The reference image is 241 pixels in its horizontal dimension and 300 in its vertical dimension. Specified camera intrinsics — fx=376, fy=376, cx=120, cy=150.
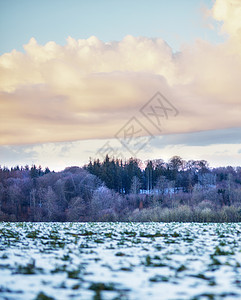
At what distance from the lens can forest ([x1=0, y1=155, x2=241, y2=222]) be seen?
3316 centimetres

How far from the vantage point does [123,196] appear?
8369 centimetres

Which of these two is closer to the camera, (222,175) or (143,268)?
(143,268)

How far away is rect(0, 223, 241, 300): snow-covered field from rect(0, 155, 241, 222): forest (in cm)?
1865

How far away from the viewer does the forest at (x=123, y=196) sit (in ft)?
109

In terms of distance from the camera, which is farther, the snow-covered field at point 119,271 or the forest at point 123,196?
the forest at point 123,196

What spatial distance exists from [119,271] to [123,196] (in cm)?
7591

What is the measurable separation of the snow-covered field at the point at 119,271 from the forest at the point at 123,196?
1865 cm

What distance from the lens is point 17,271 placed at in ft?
26.4

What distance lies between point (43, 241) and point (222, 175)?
336ft

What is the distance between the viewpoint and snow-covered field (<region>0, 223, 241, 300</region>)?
6.54 metres

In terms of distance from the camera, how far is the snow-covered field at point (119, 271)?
654 cm

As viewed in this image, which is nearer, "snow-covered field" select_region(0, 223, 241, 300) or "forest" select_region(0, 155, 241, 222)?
"snow-covered field" select_region(0, 223, 241, 300)

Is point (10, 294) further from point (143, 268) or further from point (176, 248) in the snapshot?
point (176, 248)

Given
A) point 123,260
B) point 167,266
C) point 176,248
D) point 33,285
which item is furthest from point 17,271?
point 176,248
